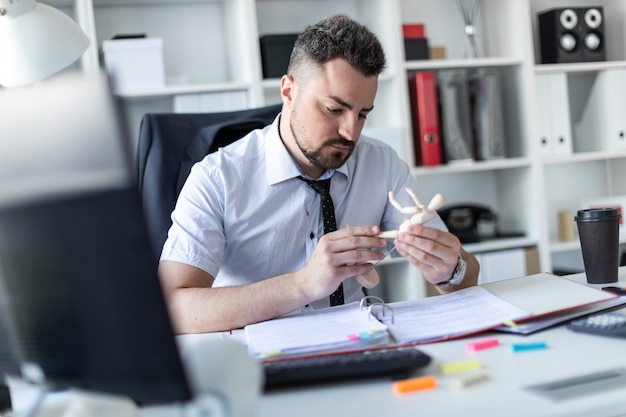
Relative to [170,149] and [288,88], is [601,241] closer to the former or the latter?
[288,88]

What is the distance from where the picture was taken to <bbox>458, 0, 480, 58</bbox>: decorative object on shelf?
320cm

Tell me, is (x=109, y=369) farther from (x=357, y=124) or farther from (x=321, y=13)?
(x=321, y=13)

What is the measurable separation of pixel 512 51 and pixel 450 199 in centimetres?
71

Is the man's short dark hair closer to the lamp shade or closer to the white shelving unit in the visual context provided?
the lamp shade

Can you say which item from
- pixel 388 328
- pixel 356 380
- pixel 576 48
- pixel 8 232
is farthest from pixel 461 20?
pixel 8 232

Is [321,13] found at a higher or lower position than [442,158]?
higher

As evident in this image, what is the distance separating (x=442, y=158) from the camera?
3.03 meters

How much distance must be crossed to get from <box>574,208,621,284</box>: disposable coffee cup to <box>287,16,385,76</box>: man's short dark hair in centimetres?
57

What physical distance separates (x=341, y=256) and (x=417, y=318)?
6.8 inches

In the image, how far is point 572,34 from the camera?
10.4ft

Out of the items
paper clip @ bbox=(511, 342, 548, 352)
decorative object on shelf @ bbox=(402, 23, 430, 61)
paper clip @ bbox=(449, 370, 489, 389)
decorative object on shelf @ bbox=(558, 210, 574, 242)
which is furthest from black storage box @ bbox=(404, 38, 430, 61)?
paper clip @ bbox=(449, 370, 489, 389)

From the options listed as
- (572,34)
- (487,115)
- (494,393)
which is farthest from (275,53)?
(494,393)

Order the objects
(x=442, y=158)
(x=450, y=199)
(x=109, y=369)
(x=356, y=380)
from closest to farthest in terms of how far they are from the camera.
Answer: (x=109, y=369) < (x=356, y=380) < (x=442, y=158) < (x=450, y=199)

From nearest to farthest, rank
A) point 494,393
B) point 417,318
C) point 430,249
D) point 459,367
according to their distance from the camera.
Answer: point 494,393
point 459,367
point 417,318
point 430,249
